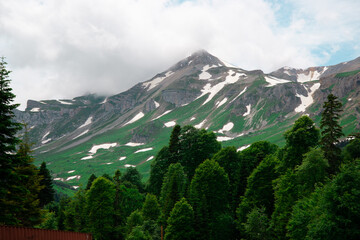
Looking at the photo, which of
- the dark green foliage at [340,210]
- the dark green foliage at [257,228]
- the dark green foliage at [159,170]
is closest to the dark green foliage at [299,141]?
the dark green foliage at [257,228]

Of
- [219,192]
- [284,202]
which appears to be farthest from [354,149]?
[219,192]

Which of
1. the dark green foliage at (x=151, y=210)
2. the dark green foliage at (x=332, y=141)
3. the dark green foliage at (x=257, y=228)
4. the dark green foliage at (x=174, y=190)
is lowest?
the dark green foliage at (x=257, y=228)

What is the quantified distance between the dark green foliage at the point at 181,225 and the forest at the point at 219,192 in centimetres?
16

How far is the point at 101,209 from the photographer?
53.2 meters

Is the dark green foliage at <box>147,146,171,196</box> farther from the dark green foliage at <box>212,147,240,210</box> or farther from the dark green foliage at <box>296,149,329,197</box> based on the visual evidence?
the dark green foliage at <box>296,149,329,197</box>

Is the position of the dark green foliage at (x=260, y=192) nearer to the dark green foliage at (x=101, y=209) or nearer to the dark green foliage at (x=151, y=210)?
the dark green foliage at (x=151, y=210)

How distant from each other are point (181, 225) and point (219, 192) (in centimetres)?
1062

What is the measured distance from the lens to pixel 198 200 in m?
53.4

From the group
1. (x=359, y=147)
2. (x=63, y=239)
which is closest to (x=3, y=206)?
(x=63, y=239)

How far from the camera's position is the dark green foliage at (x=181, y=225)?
156ft

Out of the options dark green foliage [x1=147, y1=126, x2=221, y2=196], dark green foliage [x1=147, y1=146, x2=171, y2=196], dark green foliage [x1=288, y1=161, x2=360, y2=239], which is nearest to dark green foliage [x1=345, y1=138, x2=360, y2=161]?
dark green foliage [x1=147, y1=126, x2=221, y2=196]

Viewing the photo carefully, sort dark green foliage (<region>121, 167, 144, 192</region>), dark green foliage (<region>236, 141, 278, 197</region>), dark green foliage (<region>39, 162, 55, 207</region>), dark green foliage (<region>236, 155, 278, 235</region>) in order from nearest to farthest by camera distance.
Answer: dark green foliage (<region>236, 155, 278, 235</region>)
dark green foliage (<region>236, 141, 278, 197</region>)
dark green foliage (<region>39, 162, 55, 207</region>)
dark green foliage (<region>121, 167, 144, 192</region>)

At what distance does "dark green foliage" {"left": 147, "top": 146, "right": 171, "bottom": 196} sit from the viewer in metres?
74.4

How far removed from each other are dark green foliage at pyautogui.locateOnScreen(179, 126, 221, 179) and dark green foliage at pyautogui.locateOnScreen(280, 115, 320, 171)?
2645cm
